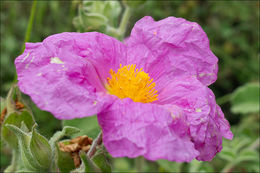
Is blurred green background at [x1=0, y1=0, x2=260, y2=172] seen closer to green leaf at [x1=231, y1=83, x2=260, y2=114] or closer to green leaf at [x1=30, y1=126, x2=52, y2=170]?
green leaf at [x1=231, y1=83, x2=260, y2=114]

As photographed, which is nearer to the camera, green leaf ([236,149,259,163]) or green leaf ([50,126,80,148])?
green leaf ([50,126,80,148])

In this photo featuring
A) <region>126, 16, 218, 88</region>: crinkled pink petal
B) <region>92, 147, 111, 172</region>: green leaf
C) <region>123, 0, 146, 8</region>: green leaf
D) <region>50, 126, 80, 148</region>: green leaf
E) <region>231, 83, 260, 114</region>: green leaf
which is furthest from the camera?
<region>231, 83, 260, 114</region>: green leaf

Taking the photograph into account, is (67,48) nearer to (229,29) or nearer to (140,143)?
(140,143)

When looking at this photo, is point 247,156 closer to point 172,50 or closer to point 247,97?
point 247,97

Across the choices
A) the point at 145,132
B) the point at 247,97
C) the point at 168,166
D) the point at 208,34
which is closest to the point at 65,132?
the point at 145,132

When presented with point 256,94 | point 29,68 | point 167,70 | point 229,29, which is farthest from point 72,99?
point 229,29

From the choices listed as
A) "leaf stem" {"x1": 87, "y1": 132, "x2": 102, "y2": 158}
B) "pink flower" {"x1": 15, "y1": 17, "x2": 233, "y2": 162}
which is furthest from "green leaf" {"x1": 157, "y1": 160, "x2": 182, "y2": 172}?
"leaf stem" {"x1": 87, "y1": 132, "x2": 102, "y2": 158}
